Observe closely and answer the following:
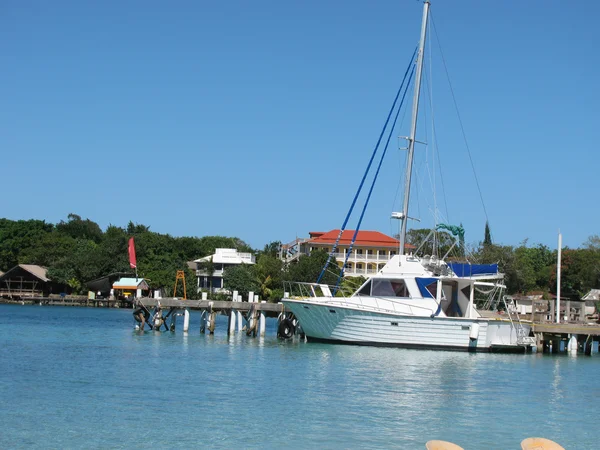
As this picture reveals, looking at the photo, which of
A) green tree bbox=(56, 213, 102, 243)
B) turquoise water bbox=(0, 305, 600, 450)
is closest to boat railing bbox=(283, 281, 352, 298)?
turquoise water bbox=(0, 305, 600, 450)

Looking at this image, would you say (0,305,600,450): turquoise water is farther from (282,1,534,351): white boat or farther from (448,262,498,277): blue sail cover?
(448,262,498,277): blue sail cover

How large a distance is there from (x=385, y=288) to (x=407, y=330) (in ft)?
6.64

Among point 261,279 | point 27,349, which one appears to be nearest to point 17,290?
point 261,279

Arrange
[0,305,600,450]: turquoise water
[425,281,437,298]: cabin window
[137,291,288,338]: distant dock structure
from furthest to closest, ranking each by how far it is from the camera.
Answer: [137,291,288,338]: distant dock structure, [425,281,437,298]: cabin window, [0,305,600,450]: turquoise water

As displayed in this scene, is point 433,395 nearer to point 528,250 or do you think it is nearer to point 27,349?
point 27,349

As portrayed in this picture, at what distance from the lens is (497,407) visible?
21.7m

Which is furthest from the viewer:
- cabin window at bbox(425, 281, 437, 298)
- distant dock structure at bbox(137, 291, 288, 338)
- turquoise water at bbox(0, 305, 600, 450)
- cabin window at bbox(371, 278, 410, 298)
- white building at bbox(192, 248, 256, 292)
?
white building at bbox(192, 248, 256, 292)

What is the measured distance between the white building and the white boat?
190 ft

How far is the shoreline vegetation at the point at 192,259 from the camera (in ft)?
250

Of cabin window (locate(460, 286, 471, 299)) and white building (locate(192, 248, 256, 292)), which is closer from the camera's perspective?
cabin window (locate(460, 286, 471, 299))

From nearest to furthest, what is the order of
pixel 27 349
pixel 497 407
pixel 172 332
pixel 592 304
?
pixel 497 407
pixel 27 349
pixel 172 332
pixel 592 304

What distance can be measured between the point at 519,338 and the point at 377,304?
21.4ft

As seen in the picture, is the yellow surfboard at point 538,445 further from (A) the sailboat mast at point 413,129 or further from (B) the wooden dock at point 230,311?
(B) the wooden dock at point 230,311

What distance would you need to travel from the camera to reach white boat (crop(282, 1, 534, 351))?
34812 millimetres
